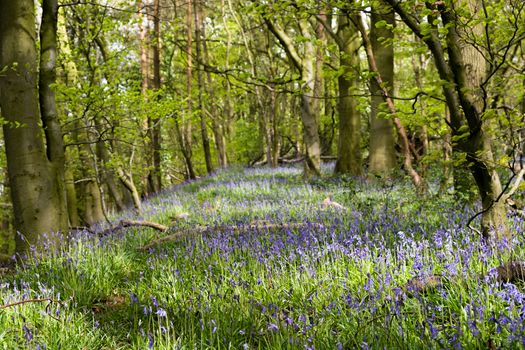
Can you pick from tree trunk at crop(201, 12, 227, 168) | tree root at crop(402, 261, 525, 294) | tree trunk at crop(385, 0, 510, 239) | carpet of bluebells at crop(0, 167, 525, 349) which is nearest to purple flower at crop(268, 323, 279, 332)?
carpet of bluebells at crop(0, 167, 525, 349)

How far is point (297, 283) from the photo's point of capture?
3.14 meters

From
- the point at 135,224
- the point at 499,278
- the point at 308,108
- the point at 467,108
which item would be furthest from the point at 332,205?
the point at 308,108

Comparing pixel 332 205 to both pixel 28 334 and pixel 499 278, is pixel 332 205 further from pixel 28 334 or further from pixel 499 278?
pixel 28 334

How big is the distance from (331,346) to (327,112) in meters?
23.0

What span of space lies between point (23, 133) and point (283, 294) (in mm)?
4229

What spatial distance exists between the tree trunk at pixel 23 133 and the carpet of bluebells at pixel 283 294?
1.83 ft

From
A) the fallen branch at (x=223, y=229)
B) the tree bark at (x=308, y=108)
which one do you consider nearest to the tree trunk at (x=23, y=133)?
the fallen branch at (x=223, y=229)

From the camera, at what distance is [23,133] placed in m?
5.36

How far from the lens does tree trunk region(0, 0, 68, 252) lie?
533cm

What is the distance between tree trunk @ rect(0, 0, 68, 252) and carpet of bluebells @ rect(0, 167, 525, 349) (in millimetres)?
557

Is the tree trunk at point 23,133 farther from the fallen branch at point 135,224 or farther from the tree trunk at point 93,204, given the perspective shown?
the tree trunk at point 93,204

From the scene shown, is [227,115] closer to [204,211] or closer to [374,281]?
[204,211]

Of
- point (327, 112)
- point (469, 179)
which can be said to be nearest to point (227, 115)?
point (327, 112)

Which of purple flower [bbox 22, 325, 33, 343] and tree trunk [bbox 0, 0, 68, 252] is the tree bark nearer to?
tree trunk [bbox 0, 0, 68, 252]
